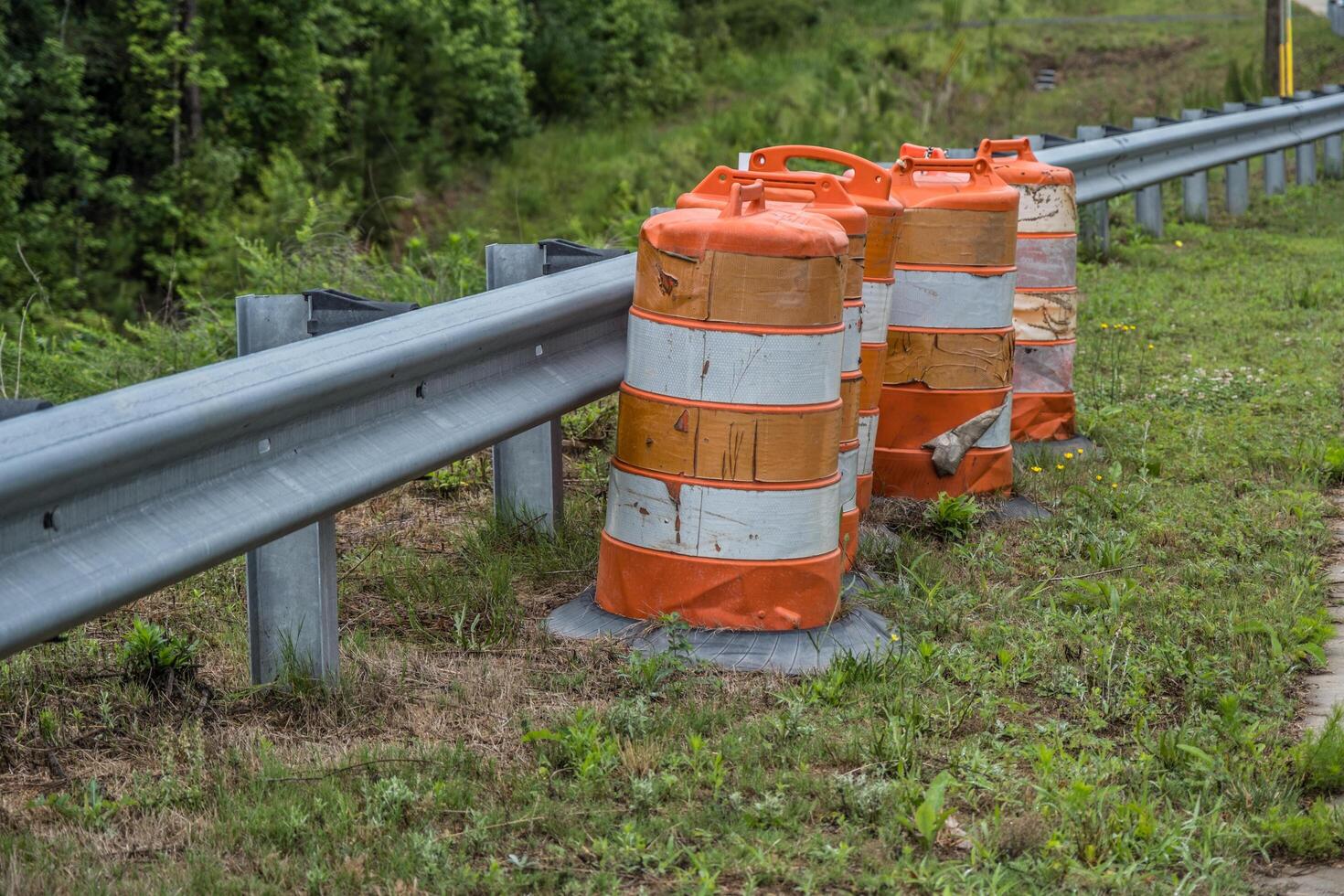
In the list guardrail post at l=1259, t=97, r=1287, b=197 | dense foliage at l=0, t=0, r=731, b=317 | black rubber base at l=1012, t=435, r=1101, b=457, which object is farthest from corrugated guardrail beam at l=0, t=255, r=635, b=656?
dense foliage at l=0, t=0, r=731, b=317

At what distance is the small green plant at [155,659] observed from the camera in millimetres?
3750

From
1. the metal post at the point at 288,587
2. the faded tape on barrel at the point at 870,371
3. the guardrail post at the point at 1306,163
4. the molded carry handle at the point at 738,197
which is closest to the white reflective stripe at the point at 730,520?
the molded carry handle at the point at 738,197

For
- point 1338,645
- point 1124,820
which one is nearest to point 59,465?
point 1124,820

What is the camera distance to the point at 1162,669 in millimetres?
3982

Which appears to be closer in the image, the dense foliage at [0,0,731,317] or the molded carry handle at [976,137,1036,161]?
the molded carry handle at [976,137,1036,161]

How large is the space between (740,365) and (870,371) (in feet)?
3.85

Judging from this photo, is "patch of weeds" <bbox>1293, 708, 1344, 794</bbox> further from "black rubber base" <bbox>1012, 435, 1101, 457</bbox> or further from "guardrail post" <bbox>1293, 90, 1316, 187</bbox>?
"guardrail post" <bbox>1293, 90, 1316, 187</bbox>

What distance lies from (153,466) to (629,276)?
2105 mm

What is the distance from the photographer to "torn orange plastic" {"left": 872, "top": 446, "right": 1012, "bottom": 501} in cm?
577

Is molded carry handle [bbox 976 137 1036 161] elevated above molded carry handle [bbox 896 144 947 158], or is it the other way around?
molded carry handle [bbox 896 144 947 158]

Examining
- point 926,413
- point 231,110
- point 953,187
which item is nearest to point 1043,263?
point 953,187

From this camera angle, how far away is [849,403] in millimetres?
4781

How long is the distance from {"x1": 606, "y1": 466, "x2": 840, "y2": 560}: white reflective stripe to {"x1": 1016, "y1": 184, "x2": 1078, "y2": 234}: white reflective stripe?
108 inches

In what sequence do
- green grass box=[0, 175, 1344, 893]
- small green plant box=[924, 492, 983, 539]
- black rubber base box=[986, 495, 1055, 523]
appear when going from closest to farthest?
green grass box=[0, 175, 1344, 893], small green plant box=[924, 492, 983, 539], black rubber base box=[986, 495, 1055, 523]
